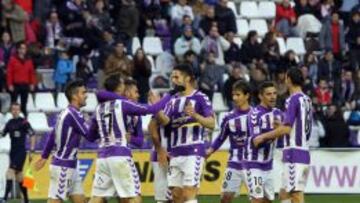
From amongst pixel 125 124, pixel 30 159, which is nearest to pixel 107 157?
pixel 125 124

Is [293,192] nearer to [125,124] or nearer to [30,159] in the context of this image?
[125,124]

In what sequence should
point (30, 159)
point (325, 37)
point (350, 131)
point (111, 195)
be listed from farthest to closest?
point (325, 37), point (350, 131), point (30, 159), point (111, 195)

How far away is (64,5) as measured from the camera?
33250 millimetres

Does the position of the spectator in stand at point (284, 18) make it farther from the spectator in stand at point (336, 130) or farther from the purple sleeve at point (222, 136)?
the purple sleeve at point (222, 136)

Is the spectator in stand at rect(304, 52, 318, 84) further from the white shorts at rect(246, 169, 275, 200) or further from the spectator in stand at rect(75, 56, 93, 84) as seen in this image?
the white shorts at rect(246, 169, 275, 200)

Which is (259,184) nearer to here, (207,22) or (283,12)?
(207,22)

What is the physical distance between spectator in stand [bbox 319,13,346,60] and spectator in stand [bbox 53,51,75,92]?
6366mm

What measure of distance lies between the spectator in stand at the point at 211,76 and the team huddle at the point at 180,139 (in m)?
10.3

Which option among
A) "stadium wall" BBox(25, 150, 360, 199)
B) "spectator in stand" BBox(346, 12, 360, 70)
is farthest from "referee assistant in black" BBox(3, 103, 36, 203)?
"spectator in stand" BBox(346, 12, 360, 70)

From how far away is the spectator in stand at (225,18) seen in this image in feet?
112

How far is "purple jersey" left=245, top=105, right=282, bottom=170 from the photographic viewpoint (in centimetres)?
2058

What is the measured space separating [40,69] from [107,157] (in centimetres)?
1369

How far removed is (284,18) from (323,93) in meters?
3.51

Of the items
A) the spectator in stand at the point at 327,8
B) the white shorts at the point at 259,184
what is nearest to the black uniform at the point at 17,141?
the white shorts at the point at 259,184
